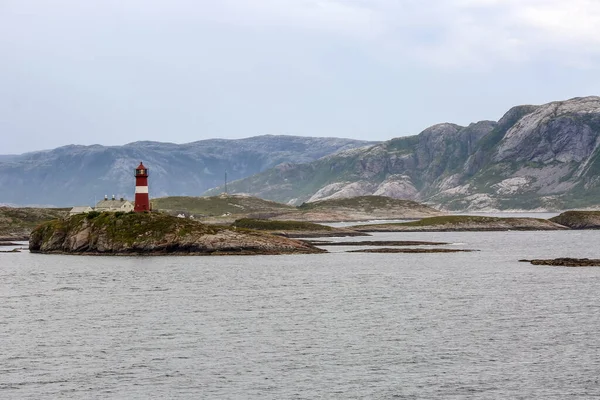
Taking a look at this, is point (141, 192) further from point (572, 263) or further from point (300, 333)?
point (300, 333)

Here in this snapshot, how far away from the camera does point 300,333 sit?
225ft

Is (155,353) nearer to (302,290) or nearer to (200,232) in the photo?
(302,290)

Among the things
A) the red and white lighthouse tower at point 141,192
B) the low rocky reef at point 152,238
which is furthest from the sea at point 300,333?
the red and white lighthouse tower at point 141,192

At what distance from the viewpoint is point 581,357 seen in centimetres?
5834

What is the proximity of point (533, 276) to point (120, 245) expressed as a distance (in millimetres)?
66890

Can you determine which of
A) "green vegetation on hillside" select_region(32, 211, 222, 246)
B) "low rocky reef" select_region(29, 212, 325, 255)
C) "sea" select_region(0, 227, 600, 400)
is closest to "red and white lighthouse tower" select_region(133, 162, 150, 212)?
"green vegetation on hillside" select_region(32, 211, 222, 246)

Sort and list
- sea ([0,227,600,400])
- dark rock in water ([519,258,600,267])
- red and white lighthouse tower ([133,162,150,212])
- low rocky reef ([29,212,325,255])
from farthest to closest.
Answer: red and white lighthouse tower ([133,162,150,212]), low rocky reef ([29,212,325,255]), dark rock in water ([519,258,600,267]), sea ([0,227,600,400])

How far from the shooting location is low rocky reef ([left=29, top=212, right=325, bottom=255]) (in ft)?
468

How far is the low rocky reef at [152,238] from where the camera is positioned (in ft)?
468

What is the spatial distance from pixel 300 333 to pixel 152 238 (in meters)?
77.1

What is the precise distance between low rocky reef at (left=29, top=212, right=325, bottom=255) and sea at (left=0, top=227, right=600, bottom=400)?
69.7ft

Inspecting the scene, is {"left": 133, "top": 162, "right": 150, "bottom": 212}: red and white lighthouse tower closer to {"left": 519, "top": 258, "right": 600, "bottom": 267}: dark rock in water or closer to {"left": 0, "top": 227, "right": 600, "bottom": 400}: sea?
{"left": 0, "top": 227, "right": 600, "bottom": 400}: sea

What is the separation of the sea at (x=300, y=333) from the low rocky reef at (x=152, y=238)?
2124 cm

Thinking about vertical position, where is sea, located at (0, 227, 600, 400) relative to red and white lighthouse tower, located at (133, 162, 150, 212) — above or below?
below
